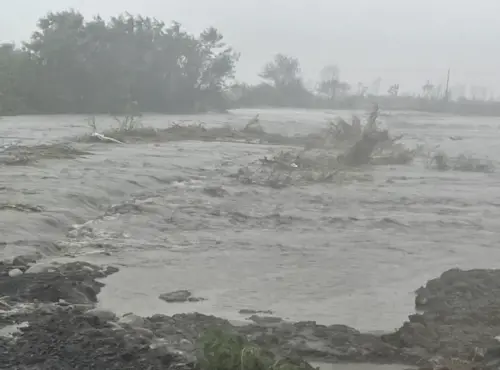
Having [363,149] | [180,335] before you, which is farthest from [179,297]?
[363,149]

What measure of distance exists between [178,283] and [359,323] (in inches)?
75.9

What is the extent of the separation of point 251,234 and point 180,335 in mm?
4501

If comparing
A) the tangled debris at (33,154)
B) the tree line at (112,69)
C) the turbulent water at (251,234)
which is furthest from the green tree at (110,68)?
the turbulent water at (251,234)

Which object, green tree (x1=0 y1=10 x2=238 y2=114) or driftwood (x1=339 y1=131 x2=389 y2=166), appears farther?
green tree (x1=0 y1=10 x2=238 y2=114)

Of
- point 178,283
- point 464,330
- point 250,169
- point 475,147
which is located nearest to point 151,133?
point 250,169

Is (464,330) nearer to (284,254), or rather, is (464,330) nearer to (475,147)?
(284,254)

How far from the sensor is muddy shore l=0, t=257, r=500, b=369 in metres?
4.25

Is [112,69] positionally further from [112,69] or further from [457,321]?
[457,321]

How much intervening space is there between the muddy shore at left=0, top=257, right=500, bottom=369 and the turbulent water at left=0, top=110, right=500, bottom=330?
39 cm

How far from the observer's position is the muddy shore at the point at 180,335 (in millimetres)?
4246

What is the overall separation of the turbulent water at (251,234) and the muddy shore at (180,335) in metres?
0.39

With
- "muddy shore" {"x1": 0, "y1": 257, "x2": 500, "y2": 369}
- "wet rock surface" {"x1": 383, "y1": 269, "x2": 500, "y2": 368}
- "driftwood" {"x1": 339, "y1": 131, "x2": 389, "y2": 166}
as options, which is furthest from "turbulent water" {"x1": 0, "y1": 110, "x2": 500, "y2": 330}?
"driftwood" {"x1": 339, "y1": 131, "x2": 389, "y2": 166}

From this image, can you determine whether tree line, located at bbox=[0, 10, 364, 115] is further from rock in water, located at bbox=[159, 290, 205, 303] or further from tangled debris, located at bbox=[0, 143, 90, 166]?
rock in water, located at bbox=[159, 290, 205, 303]

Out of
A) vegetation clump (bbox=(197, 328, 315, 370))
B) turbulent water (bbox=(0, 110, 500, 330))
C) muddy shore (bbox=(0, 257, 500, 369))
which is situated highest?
vegetation clump (bbox=(197, 328, 315, 370))
